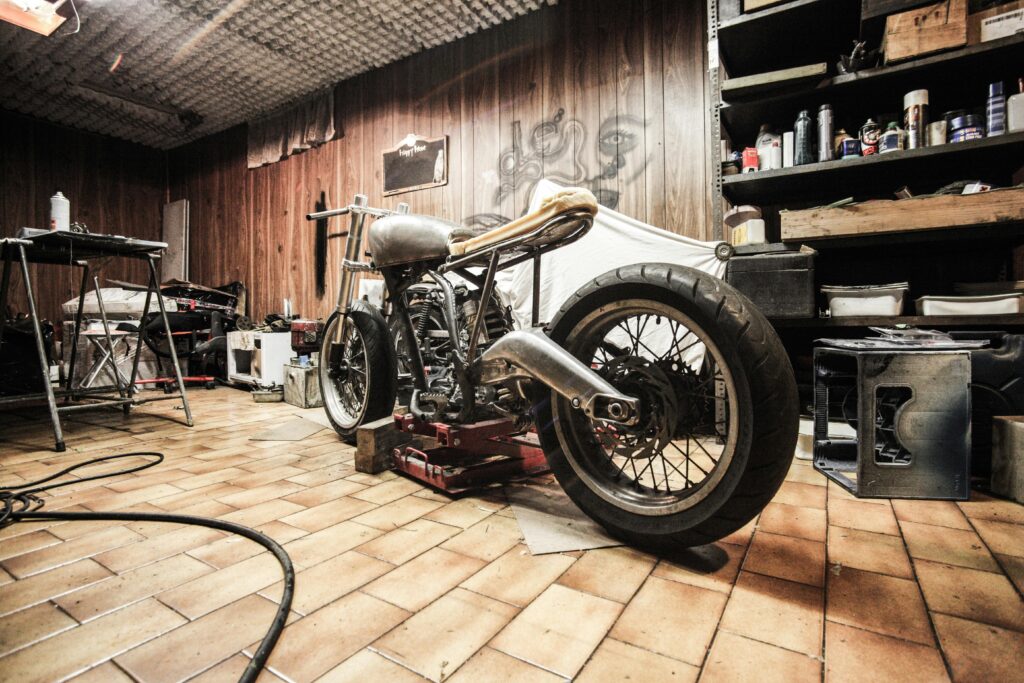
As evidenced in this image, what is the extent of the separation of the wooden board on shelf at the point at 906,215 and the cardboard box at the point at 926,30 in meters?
0.63

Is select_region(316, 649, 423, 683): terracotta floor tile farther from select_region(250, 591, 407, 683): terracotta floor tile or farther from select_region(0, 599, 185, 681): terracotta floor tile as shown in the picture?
select_region(0, 599, 185, 681): terracotta floor tile

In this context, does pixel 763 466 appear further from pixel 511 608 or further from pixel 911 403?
pixel 911 403

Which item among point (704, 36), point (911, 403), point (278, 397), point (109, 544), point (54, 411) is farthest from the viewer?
point (278, 397)

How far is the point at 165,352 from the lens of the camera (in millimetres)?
4551

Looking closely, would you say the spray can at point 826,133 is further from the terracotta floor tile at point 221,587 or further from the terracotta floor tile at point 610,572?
the terracotta floor tile at point 221,587

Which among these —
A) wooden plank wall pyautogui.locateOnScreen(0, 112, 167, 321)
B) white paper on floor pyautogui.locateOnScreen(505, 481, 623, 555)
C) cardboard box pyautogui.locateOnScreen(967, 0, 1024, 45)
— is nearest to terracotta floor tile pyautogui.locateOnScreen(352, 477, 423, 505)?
white paper on floor pyautogui.locateOnScreen(505, 481, 623, 555)

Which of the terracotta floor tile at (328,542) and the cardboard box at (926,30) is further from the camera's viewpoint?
the cardboard box at (926,30)

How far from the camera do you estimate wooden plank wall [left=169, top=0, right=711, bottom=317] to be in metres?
2.99

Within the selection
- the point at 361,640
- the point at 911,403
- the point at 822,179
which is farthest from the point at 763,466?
the point at 822,179

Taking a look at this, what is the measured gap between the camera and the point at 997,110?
193cm

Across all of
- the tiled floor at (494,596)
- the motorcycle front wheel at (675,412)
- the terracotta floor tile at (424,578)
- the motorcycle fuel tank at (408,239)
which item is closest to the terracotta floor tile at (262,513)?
the tiled floor at (494,596)

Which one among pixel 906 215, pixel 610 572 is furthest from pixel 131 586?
pixel 906 215

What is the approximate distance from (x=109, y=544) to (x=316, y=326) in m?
2.73

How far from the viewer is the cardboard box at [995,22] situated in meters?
1.86
